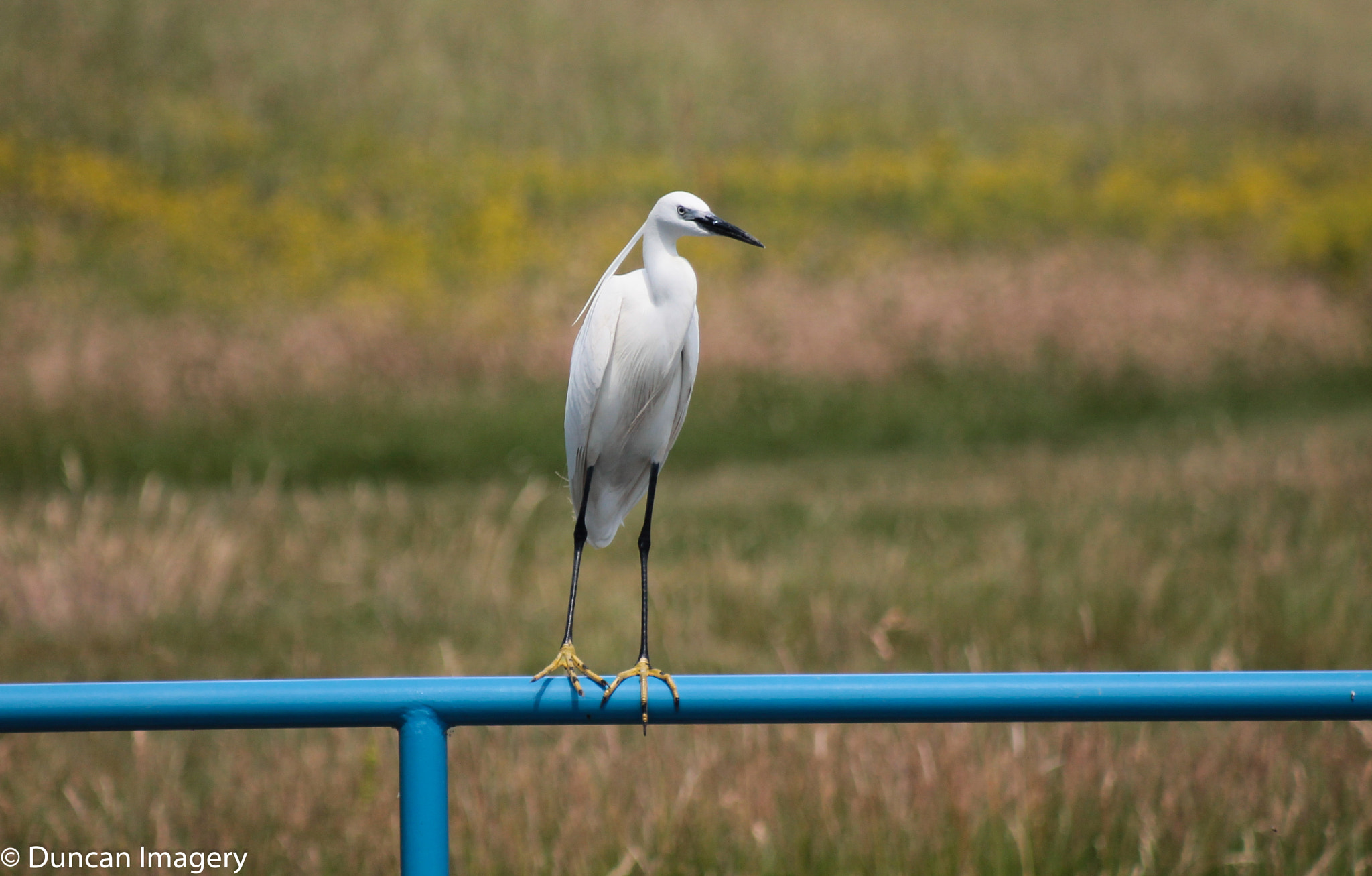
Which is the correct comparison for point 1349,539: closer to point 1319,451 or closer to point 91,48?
point 1319,451

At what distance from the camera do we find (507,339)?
11.9 meters

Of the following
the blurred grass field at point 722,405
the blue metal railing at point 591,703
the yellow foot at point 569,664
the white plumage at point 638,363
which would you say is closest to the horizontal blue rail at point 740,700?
the blue metal railing at point 591,703

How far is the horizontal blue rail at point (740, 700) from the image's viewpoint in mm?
1237

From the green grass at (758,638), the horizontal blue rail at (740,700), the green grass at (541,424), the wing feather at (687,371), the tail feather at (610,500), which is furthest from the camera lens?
the green grass at (541,424)

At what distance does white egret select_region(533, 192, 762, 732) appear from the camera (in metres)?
1.53

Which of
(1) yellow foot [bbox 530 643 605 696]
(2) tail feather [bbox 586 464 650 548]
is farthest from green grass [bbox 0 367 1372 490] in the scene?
(1) yellow foot [bbox 530 643 605 696]

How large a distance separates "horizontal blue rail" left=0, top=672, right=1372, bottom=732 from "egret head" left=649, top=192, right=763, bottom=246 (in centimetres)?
61

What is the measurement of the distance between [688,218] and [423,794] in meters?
0.83

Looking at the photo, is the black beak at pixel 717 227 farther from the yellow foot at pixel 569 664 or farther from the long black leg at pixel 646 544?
the yellow foot at pixel 569 664

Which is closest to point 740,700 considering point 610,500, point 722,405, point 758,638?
point 610,500

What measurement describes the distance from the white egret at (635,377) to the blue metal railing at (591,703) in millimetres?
86

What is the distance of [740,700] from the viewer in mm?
1302

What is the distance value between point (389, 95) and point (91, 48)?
4.48m

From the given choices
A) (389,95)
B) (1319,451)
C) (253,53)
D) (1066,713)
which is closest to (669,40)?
(389,95)
